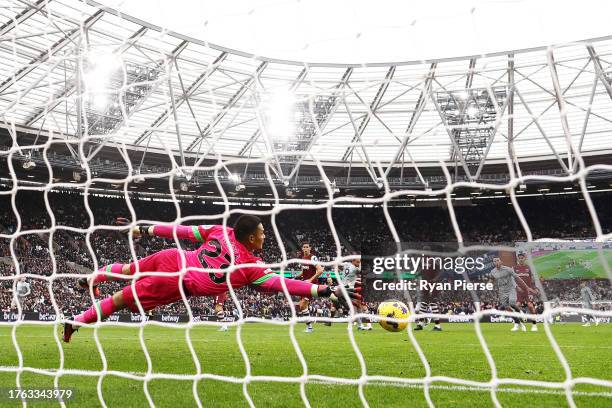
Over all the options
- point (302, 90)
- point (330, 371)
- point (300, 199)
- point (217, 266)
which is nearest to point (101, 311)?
point (217, 266)

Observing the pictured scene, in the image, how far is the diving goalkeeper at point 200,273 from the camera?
4.63 m

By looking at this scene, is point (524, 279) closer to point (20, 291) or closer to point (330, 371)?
point (20, 291)

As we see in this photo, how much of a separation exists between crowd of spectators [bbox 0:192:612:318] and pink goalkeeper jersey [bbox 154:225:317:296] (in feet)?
59.8

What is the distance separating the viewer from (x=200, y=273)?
15.5 ft

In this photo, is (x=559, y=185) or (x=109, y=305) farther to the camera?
(x=559, y=185)

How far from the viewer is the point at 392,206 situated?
31172 mm

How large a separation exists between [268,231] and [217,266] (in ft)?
90.2

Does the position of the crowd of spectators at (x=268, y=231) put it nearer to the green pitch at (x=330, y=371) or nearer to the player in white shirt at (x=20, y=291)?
the player in white shirt at (x=20, y=291)

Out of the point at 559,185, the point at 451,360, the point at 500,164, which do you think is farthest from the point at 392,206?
the point at 451,360

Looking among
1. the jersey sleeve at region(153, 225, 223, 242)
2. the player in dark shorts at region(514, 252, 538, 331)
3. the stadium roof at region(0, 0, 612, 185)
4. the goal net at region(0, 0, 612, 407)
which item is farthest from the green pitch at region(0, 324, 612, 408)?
the stadium roof at region(0, 0, 612, 185)

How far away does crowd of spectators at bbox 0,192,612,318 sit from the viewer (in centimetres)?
2409

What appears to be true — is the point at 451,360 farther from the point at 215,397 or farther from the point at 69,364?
the point at 69,364

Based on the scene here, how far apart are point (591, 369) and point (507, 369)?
2.68 ft

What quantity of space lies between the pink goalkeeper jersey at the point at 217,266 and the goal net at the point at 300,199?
0.73m
